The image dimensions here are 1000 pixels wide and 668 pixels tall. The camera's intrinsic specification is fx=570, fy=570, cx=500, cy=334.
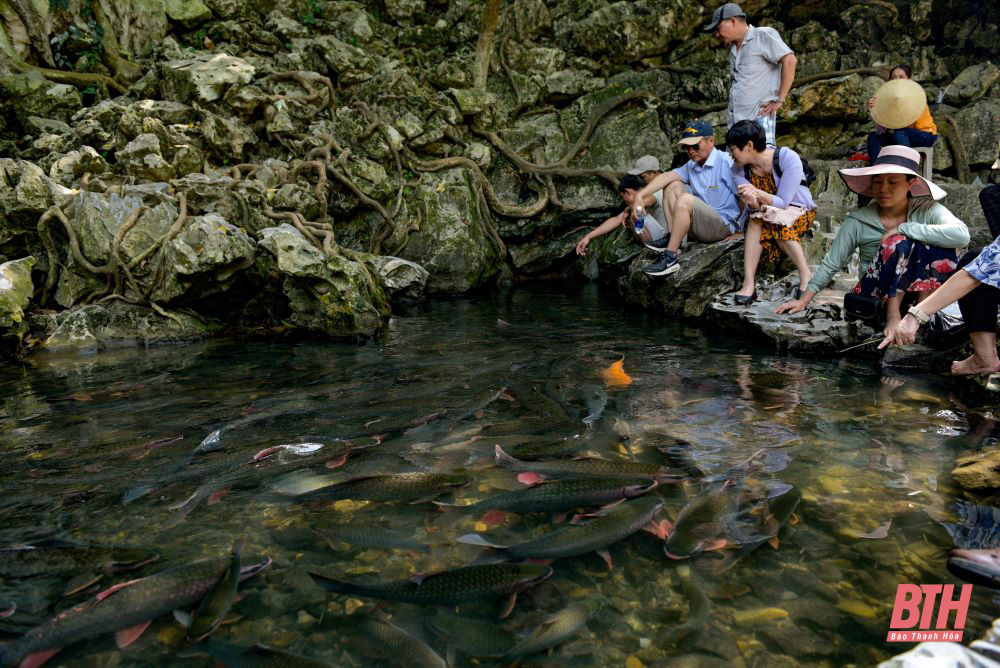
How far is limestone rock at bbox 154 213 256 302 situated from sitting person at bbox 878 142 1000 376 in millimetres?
6550

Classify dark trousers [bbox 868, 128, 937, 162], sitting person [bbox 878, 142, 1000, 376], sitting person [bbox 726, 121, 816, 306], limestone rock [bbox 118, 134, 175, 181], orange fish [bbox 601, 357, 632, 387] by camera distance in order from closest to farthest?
sitting person [bbox 878, 142, 1000, 376], orange fish [bbox 601, 357, 632, 387], sitting person [bbox 726, 121, 816, 306], dark trousers [bbox 868, 128, 937, 162], limestone rock [bbox 118, 134, 175, 181]

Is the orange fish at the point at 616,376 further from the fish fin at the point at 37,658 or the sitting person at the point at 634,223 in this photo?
the fish fin at the point at 37,658

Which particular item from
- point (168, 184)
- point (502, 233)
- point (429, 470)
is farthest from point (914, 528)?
point (502, 233)

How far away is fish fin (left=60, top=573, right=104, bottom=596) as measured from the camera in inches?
82.1

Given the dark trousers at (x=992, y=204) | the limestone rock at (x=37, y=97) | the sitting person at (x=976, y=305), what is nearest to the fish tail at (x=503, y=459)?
the sitting person at (x=976, y=305)

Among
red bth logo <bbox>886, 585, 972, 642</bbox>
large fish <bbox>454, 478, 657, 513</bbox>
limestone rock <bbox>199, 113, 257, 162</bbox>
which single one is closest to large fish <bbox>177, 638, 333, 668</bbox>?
large fish <bbox>454, 478, 657, 513</bbox>

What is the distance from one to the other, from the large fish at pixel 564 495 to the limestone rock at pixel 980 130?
11.8m

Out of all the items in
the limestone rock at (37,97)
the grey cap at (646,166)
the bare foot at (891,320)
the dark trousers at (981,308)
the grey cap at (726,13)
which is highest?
the grey cap at (726,13)

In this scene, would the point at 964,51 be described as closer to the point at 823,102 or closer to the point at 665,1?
the point at 823,102

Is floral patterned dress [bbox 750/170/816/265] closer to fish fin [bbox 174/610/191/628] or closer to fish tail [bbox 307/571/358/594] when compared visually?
fish tail [bbox 307/571/358/594]

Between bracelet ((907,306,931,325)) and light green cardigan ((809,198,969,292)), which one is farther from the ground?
light green cardigan ((809,198,969,292))

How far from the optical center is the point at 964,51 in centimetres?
1127

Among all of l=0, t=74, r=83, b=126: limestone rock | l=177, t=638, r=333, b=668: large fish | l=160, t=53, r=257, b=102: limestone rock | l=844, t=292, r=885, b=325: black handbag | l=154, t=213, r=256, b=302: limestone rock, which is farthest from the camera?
l=160, t=53, r=257, b=102: limestone rock

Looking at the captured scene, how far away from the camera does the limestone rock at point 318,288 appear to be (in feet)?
21.9
